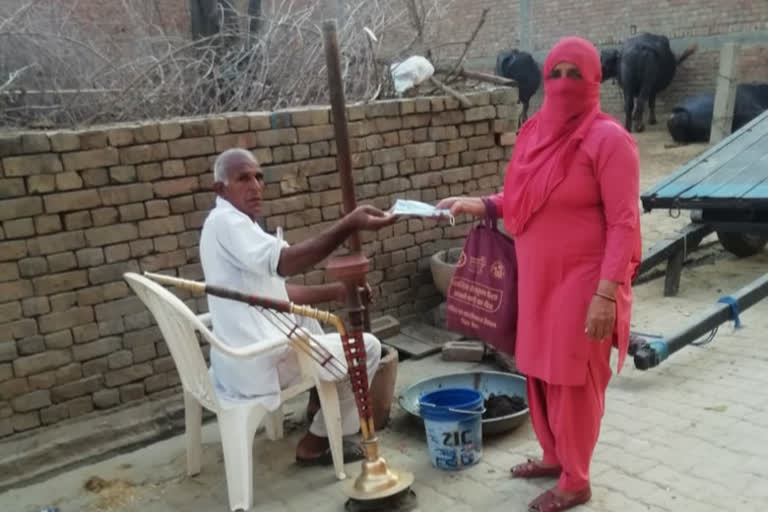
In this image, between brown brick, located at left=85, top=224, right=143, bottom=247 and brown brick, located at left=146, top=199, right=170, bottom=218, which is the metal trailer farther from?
brown brick, located at left=85, top=224, right=143, bottom=247

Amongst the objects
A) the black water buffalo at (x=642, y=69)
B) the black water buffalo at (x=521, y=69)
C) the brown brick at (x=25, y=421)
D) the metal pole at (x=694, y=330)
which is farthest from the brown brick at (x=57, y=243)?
the black water buffalo at (x=521, y=69)

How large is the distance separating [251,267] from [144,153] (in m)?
1.49

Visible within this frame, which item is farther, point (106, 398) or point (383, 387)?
point (106, 398)

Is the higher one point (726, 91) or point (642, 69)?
point (642, 69)

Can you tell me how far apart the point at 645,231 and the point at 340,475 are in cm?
561

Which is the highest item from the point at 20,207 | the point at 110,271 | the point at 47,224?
the point at 20,207

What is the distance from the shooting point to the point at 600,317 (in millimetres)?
2646

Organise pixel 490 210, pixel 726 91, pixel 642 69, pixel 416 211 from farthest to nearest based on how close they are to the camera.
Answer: pixel 642 69
pixel 726 91
pixel 490 210
pixel 416 211

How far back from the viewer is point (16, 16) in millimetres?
4785

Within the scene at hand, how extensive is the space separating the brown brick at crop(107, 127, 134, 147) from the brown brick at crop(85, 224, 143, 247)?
1.47ft

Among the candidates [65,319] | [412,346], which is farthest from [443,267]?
[65,319]

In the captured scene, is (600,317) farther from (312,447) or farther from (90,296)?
(90,296)

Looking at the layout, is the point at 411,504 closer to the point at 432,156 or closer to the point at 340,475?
the point at 340,475

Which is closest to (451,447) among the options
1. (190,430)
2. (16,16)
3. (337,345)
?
(337,345)
